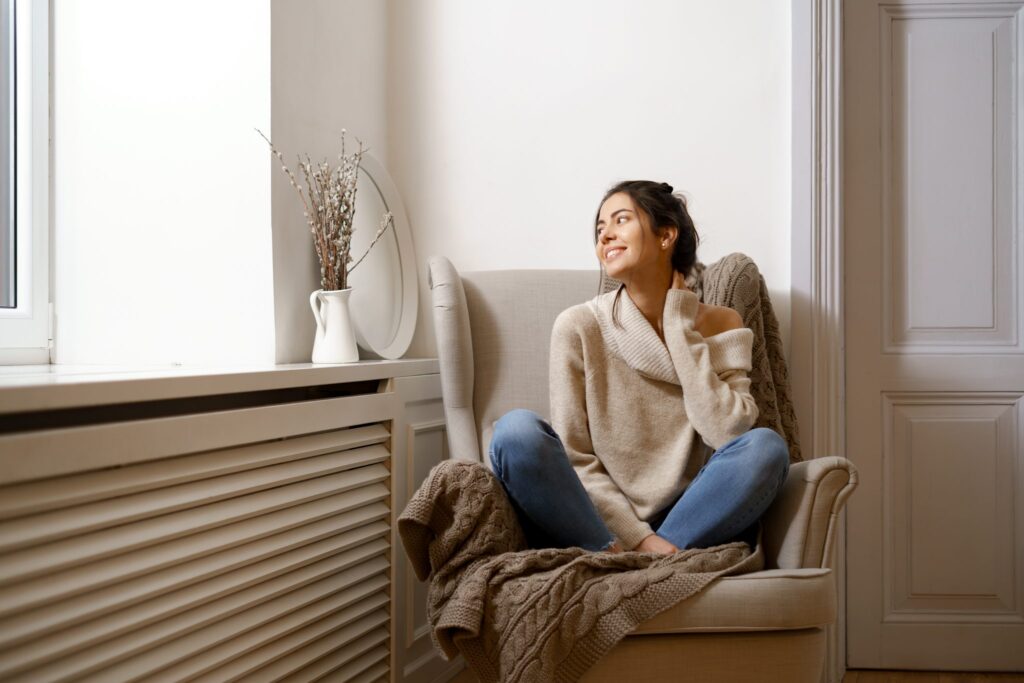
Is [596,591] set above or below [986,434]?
below

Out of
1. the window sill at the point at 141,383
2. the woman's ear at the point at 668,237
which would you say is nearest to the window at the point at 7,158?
the window sill at the point at 141,383

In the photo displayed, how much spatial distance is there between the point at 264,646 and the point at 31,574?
0.52 meters

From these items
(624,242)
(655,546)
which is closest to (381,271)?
(624,242)

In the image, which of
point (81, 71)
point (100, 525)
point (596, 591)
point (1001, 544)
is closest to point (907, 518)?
point (1001, 544)

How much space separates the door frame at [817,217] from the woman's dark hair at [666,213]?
48cm

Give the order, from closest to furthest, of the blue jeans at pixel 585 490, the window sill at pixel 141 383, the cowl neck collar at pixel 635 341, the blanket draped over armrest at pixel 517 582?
the window sill at pixel 141 383, the blanket draped over armrest at pixel 517 582, the blue jeans at pixel 585 490, the cowl neck collar at pixel 635 341

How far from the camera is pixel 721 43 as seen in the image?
239 cm

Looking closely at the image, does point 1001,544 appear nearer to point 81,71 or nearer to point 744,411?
point 744,411

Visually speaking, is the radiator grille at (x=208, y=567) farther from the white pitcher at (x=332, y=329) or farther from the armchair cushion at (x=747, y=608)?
the armchair cushion at (x=747, y=608)

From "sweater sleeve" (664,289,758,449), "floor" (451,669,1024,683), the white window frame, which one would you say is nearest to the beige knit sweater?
"sweater sleeve" (664,289,758,449)

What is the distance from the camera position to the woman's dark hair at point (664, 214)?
193 cm

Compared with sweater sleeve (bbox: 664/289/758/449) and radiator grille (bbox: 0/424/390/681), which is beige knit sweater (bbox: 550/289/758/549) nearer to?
sweater sleeve (bbox: 664/289/758/449)

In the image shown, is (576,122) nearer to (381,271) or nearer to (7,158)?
(381,271)

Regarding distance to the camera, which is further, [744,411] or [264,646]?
[744,411]
